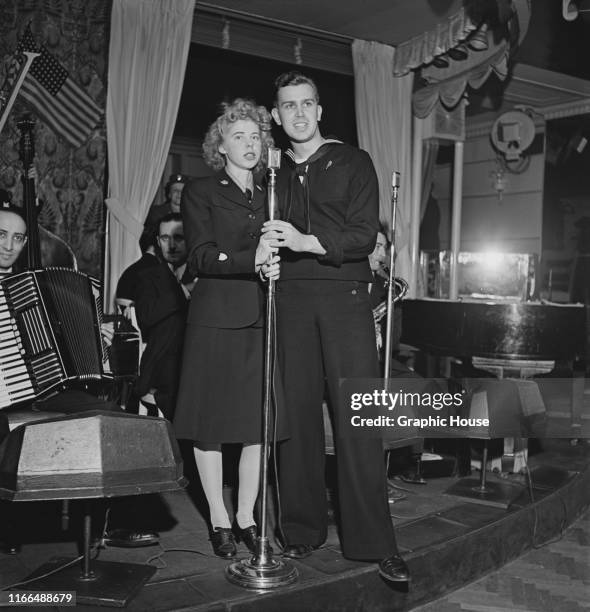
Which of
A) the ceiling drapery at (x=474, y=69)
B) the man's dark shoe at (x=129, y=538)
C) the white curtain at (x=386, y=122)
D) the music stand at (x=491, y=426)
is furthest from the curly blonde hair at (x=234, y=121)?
the white curtain at (x=386, y=122)

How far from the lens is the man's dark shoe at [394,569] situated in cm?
251

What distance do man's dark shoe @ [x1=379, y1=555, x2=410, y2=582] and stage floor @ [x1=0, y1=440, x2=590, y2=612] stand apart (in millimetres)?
57

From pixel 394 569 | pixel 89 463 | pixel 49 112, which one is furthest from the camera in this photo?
pixel 49 112

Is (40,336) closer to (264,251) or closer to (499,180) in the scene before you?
(264,251)

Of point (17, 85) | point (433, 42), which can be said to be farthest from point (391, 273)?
point (433, 42)

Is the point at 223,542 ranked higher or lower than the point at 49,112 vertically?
lower

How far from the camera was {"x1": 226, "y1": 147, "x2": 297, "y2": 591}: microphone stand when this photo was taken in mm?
2309

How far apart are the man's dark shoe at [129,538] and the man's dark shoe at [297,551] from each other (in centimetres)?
54

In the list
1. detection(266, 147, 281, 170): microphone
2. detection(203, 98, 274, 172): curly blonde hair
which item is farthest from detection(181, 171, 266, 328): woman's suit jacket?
detection(266, 147, 281, 170): microphone

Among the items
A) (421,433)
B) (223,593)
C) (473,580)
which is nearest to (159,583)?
(223,593)

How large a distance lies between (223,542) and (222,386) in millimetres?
550

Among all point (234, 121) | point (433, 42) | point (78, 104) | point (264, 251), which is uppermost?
point (433, 42)

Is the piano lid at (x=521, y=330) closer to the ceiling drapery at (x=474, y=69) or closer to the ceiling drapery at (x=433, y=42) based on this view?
the ceiling drapery at (x=474, y=69)

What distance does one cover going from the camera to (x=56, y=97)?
5.80 m
